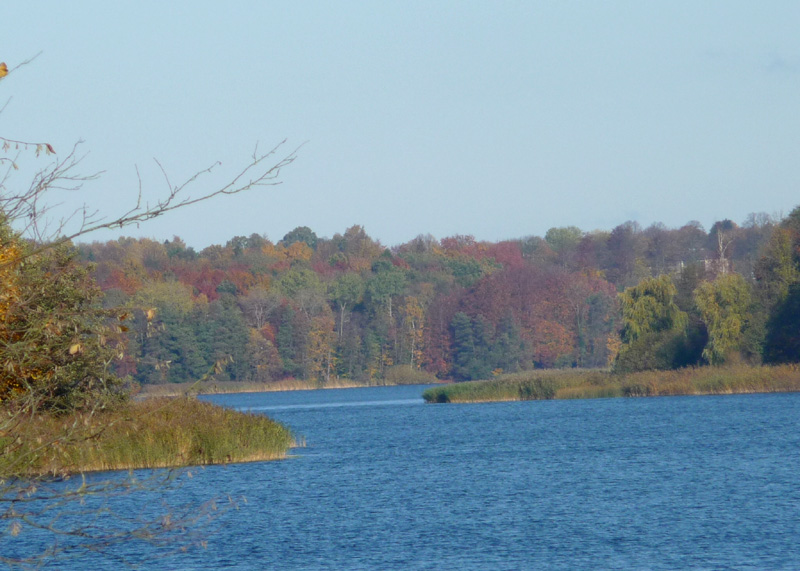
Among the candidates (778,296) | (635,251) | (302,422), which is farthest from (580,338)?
(302,422)

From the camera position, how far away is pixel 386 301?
112 meters

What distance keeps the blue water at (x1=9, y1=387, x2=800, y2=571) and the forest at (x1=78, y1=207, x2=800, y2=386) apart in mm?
35329

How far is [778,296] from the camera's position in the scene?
195 feet

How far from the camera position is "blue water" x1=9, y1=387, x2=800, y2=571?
720 inches

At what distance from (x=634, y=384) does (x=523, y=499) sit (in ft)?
121

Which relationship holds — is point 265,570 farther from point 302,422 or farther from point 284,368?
point 284,368

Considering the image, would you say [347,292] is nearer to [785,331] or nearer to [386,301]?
[386,301]

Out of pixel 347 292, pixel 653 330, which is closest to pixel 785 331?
pixel 653 330

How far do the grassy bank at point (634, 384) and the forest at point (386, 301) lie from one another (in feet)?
43.4

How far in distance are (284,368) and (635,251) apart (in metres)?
46.3

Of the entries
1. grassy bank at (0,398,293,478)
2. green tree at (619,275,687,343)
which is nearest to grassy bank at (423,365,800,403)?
green tree at (619,275,687,343)

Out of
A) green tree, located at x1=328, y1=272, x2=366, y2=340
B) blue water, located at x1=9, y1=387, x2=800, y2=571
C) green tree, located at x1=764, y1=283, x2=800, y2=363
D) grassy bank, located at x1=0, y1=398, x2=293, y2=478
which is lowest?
blue water, located at x1=9, y1=387, x2=800, y2=571

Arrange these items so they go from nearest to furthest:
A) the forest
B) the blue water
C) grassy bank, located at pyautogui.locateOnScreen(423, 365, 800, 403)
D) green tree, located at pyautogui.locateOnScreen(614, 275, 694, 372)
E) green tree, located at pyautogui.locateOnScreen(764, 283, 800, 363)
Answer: the blue water → grassy bank, located at pyautogui.locateOnScreen(423, 365, 800, 403) → green tree, located at pyautogui.locateOnScreen(764, 283, 800, 363) → green tree, located at pyautogui.locateOnScreen(614, 275, 694, 372) → the forest

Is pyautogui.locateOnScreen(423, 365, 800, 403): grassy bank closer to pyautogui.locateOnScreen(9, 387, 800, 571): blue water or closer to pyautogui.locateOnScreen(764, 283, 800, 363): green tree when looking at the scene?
pyautogui.locateOnScreen(764, 283, 800, 363): green tree
